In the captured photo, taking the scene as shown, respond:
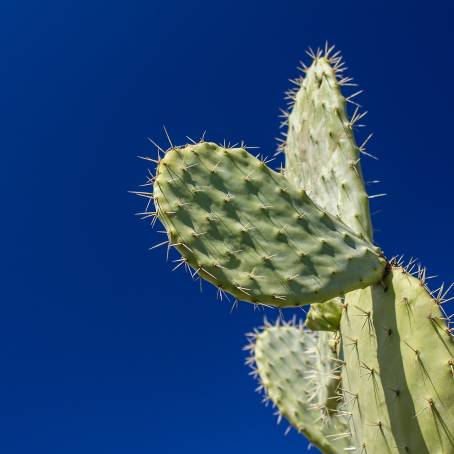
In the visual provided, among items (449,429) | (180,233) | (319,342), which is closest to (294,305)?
(180,233)

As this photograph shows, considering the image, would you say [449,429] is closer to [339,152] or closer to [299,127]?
[339,152]

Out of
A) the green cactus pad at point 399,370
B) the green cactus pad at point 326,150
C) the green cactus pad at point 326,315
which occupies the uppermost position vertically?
the green cactus pad at point 326,150

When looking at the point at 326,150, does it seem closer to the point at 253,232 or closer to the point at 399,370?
the point at 253,232

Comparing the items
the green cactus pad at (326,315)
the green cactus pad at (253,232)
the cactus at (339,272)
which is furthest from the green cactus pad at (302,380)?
the green cactus pad at (253,232)

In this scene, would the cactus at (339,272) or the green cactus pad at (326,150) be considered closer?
the cactus at (339,272)

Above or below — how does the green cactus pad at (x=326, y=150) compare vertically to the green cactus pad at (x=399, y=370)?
above

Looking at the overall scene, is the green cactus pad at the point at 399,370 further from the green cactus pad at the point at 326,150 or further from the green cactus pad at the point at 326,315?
the green cactus pad at the point at 326,150

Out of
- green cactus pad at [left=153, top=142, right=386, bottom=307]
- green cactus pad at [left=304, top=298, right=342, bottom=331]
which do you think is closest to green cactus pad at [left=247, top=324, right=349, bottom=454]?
green cactus pad at [left=304, top=298, right=342, bottom=331]

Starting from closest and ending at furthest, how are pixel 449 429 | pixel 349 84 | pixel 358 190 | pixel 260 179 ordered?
pixel 449 429, pixel 260 179, pixel 358 190, pixel 349 84
